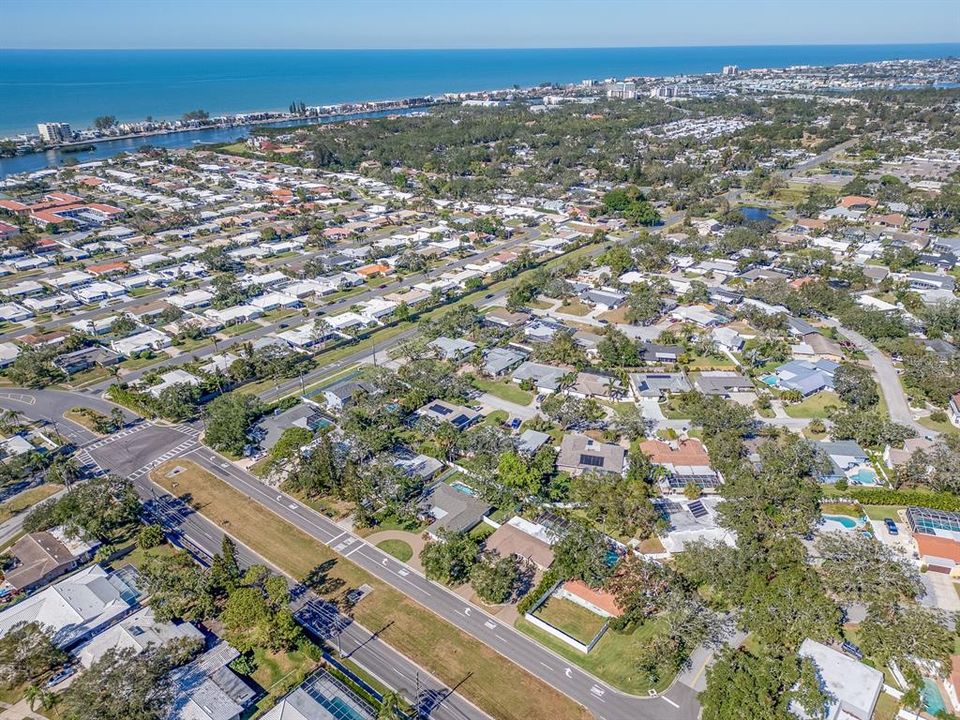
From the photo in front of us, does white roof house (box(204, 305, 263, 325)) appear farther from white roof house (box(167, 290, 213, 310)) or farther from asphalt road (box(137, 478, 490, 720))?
asphalt road (box(137, 478, 490, 720))

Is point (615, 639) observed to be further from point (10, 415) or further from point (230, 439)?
point (10, 415)

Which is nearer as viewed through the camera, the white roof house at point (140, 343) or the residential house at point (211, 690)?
the residential house at point (211, 690)

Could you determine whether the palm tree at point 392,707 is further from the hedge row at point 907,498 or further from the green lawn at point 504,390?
the hedge row at point 907,498

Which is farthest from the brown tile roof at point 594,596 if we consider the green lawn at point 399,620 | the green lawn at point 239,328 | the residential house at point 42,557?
the green lawn at point 239,328

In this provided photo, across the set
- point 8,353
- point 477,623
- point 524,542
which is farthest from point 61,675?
point 8,353

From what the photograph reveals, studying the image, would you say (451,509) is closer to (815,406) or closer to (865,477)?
(865,477)

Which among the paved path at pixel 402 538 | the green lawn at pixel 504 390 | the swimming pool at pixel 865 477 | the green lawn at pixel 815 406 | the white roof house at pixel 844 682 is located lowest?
the paved path at pixel 402 538

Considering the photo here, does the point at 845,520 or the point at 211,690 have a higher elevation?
the point at 211,690
